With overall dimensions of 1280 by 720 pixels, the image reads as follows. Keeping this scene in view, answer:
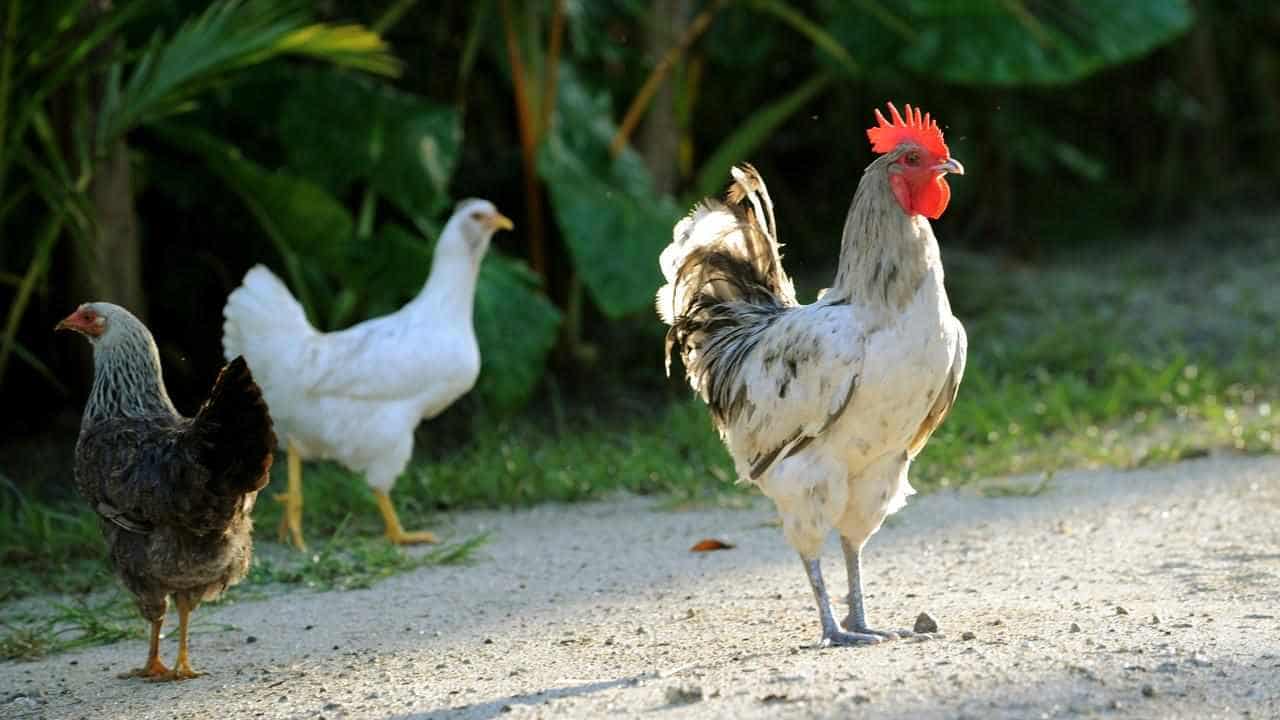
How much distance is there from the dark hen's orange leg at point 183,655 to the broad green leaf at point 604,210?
382cm

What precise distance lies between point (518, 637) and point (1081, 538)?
248 cm

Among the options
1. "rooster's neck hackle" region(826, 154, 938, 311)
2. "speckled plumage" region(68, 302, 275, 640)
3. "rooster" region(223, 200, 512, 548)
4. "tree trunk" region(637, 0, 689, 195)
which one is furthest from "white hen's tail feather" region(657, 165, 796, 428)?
"tree trunk" region(637, 0, 689, 195)

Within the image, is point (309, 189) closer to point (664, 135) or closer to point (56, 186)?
point (56, 186)

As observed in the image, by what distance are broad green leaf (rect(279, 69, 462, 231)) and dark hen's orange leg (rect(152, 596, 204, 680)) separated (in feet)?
13.6

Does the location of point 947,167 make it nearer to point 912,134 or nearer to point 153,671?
point 912,134

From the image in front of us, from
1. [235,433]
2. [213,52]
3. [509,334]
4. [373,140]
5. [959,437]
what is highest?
[213,52]

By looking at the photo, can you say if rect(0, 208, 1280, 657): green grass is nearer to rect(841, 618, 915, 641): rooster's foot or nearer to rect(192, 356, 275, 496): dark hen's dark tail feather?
rect(192, 356, 275, 496): dark hen's dark tail feather

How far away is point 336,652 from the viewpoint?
5.30m

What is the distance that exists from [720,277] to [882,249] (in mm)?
980

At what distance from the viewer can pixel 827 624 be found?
4.92 meters

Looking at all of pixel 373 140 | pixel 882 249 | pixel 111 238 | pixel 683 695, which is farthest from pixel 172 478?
pixel 373 140

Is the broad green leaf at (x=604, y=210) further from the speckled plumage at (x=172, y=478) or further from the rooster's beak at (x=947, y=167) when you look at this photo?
the rooster's beak at (x=947, y=167)

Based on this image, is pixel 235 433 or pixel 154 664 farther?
pixel 154 664

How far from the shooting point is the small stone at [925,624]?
195 inches
